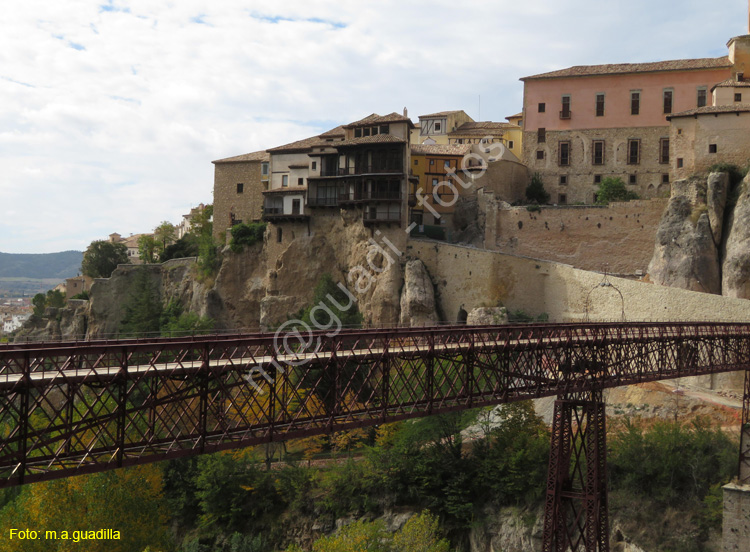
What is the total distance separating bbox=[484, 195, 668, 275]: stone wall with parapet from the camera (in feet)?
175

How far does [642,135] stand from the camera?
61.2 metres

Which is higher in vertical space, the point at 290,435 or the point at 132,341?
the point at 132,341

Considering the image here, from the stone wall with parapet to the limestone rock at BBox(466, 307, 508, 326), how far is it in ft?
23.5

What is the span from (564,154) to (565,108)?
3867 millimetres

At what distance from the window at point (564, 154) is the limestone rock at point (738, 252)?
1651cm

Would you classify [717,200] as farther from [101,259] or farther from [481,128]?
[101,259]

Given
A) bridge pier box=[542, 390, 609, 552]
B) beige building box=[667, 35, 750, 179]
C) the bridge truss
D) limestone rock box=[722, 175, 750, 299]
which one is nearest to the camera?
the bridge truss

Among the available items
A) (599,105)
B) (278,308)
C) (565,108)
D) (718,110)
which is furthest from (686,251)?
(278,308)

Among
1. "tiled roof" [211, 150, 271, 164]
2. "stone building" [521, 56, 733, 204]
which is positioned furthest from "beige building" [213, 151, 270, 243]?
"stone building" [521, 56, 733, 204]

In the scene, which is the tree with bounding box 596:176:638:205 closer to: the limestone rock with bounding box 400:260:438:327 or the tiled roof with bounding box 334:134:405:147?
the limestone rock with bounding box 400:260:438:327

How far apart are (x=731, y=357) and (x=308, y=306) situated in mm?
29511

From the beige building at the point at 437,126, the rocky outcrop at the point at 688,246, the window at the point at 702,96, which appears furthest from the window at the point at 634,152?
the beige building at the point at 437,126

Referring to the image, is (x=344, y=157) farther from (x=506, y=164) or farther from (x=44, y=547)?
(x=44, y=547)

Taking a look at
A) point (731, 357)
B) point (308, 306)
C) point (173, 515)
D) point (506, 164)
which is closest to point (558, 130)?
point (506, 164)
